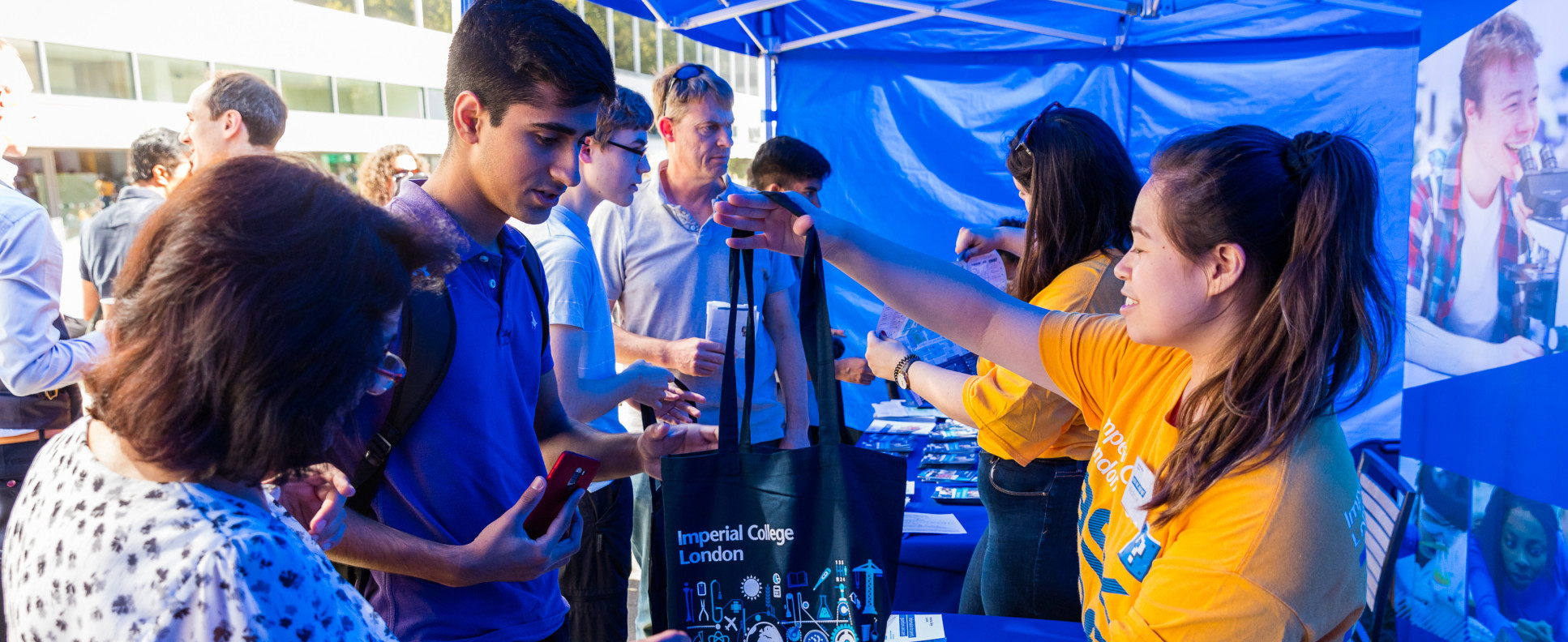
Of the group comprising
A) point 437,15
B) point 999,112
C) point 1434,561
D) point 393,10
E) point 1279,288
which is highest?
point 437,15

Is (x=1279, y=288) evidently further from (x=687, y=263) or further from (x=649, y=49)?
(x=649, y=49)

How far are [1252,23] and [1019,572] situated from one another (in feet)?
13.0

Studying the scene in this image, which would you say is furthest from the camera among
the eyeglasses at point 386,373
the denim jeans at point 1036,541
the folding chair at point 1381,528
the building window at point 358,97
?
the building window at point 358,97

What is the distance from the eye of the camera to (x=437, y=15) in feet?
54.9

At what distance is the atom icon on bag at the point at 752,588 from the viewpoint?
128 cm

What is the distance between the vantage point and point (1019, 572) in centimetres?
190

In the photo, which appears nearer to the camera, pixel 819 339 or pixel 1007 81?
pixel 819 339

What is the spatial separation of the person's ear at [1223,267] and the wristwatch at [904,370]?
38.4 inches

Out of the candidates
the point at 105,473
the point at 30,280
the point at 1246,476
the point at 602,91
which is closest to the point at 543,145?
the point at 602,91

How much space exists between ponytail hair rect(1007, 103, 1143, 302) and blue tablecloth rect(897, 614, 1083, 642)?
0.78 meters

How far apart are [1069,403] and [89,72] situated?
1369 centimetres

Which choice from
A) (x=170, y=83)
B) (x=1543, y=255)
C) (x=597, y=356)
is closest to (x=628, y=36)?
(x=170, y=83)

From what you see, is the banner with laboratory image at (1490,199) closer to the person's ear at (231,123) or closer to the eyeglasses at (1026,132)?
the eyeglasses at (1026,132)

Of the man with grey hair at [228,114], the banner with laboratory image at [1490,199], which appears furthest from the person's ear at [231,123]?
the banner with laboratory image at [1490,199]
